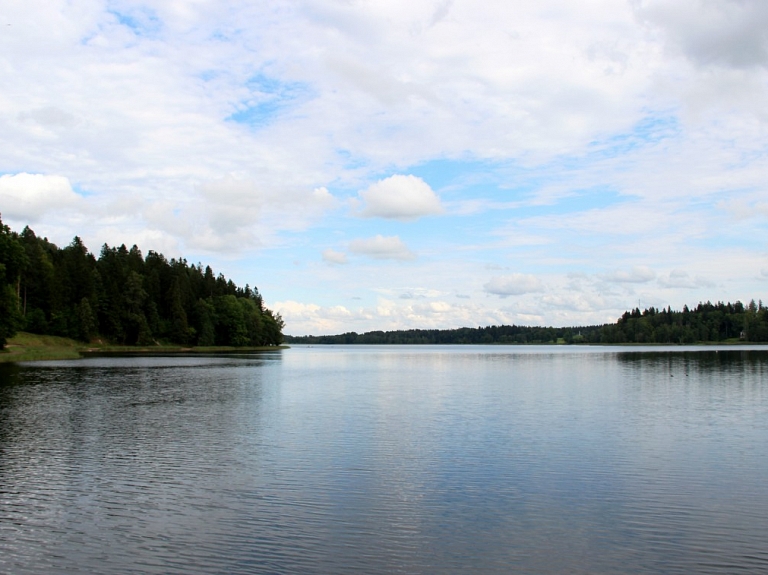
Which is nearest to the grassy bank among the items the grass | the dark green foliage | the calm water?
the grass

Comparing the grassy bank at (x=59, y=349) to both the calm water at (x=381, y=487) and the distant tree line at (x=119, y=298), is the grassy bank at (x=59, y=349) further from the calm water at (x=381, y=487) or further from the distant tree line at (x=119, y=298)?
the calm water at (x=381, y=487)

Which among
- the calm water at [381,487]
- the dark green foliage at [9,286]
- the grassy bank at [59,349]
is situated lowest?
the calm water at [381,487]

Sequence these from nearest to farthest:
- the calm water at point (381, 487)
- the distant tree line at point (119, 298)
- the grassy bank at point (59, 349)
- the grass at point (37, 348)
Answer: the calm water at point (381, 487), the grass at point (37, 348), the grassy bank at point (59, 349), the distant tree line at point (119, 298)

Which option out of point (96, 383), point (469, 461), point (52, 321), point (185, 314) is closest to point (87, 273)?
point (52, 321)

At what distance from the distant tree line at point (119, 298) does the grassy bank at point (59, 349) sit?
8.27 feet

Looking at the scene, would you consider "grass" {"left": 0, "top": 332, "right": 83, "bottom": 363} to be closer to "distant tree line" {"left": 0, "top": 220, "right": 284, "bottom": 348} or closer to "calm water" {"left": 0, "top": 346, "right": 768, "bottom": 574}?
"distant tree line" {"left": 0, "top": 220, "right": 284, "bottom": 348}

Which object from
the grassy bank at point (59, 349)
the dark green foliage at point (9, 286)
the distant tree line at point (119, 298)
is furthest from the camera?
the distant tree line at point (119, 298)

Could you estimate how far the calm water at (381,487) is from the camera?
1502 centimetres

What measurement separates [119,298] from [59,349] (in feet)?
79.5

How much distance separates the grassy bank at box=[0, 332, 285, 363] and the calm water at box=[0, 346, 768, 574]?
57.9m

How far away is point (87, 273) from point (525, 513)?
13565cm

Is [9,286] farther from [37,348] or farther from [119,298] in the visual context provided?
[119,298]

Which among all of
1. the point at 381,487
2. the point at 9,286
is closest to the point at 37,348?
the point at 9,286

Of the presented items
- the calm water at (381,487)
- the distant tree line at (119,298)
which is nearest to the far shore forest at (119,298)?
Result: the distant tree line at (119,298)
